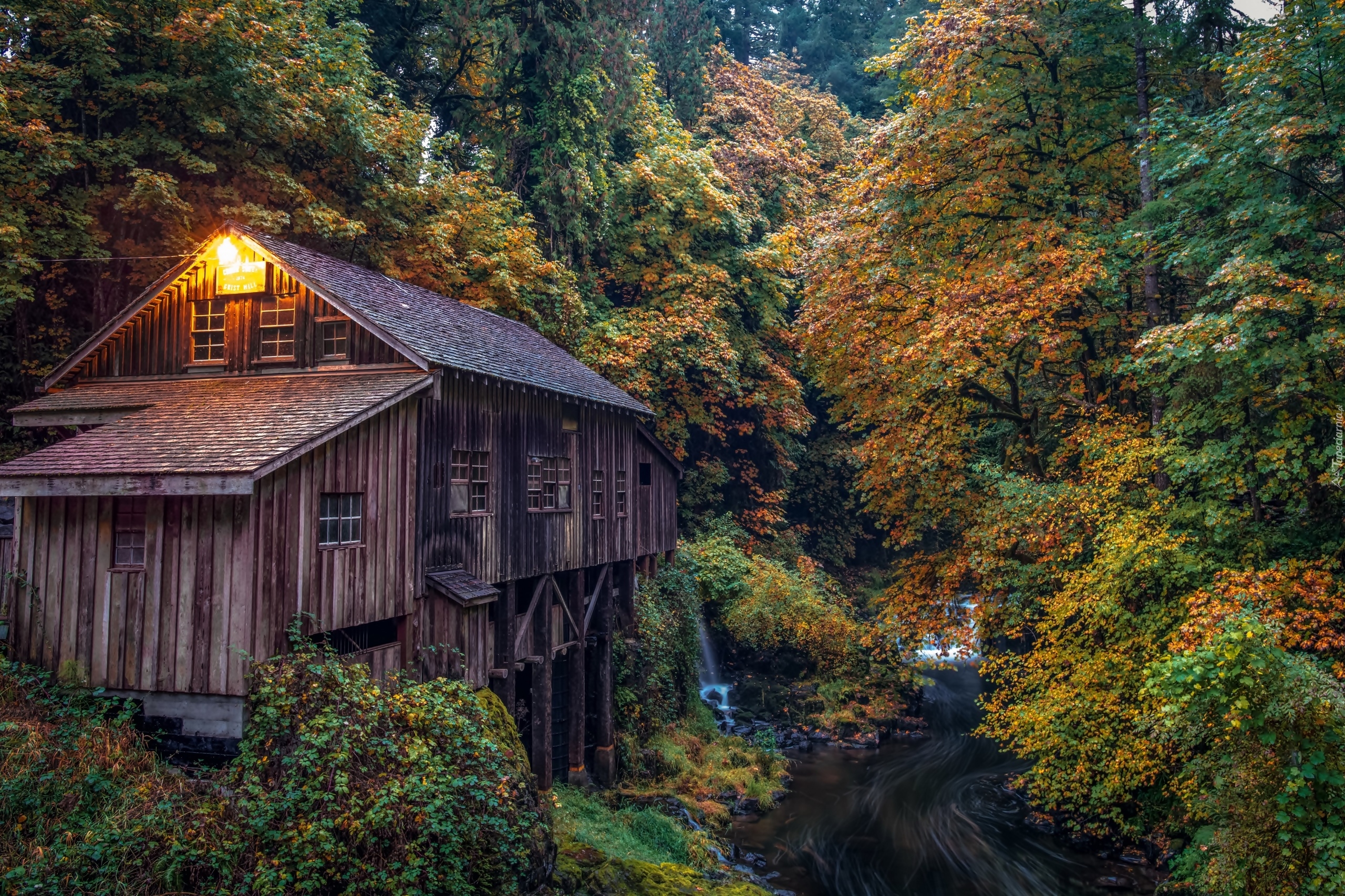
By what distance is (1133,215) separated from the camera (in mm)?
13305

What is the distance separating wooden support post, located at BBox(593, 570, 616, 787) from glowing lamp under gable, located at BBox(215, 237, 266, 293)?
925 cm

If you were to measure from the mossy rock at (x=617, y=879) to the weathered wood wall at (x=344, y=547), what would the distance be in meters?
4.02

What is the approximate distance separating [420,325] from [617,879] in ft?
28.3

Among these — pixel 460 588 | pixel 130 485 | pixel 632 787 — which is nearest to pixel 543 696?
pixel 632 787

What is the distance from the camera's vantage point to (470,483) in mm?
12836

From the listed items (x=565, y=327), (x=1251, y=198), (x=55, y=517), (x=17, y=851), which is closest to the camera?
(x=17, y=851)

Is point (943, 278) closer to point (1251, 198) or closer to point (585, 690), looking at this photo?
point (1251, 198)

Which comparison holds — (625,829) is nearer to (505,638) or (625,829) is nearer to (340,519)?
(505,638)

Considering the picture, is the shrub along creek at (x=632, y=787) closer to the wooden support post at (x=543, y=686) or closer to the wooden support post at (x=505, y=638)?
the wooden support post at (x=543, y=686)

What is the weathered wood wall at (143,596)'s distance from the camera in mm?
9016

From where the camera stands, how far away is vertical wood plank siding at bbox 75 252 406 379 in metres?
11.9

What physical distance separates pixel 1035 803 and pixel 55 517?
1482 centimetres

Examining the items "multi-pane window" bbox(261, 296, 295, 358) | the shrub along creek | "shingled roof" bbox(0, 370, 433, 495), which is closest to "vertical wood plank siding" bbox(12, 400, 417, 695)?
the shrub along creek

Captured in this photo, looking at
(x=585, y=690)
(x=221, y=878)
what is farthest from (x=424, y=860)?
(x=585, y=690)
